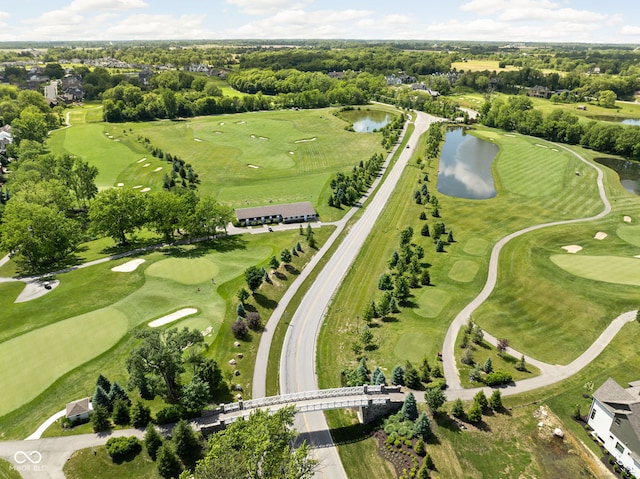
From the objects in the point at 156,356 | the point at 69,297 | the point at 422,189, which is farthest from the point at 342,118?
the point at 156,356

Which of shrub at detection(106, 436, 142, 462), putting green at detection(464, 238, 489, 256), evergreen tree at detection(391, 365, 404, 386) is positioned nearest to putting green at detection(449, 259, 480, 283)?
putting green at detection(464, 238, 489, 256)

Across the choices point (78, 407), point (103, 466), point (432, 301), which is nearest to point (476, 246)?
point (432, 301)

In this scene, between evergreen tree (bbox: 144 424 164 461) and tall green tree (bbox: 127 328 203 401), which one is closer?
evergreen tree (bbox: 144 424 164 461)

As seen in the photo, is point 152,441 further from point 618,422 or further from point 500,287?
point 500,287

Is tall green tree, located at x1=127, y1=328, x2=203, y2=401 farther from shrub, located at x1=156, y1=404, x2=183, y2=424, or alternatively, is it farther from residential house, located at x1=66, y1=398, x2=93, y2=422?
residential house, located at x1=66, y1=398, x2=93, y2=422

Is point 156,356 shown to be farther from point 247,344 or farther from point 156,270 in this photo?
point 156,270

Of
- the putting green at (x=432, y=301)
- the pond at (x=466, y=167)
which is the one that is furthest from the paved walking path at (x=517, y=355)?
the pond at (x=466, y=167)

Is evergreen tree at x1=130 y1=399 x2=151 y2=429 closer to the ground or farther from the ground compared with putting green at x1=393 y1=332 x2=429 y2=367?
farther from the ground
